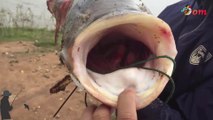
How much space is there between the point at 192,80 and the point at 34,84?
3777mm

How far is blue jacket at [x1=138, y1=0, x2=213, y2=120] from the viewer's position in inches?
75.1

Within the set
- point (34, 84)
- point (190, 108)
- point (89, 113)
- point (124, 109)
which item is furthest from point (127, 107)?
point (34, 84)

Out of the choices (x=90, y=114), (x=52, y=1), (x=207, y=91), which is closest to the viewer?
(x=90, y=114)

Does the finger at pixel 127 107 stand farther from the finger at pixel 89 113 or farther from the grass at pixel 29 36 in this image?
the grass at pixel 29 36

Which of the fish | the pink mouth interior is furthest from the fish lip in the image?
the pink mouth interior

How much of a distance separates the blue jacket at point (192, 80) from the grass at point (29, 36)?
6077 millimetres

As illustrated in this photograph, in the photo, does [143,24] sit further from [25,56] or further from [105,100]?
[25,56]

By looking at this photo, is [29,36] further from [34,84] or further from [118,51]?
[118,51]

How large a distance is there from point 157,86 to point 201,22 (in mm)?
Answer: 883

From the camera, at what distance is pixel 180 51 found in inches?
83.0

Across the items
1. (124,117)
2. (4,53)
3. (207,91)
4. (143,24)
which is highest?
(143,24)

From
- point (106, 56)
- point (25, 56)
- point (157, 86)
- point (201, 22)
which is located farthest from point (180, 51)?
point (25, 56)

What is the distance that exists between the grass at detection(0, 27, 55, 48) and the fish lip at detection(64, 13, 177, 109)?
667 cm

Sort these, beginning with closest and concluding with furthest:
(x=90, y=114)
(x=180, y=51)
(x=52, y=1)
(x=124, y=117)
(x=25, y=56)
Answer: (x=124, y=117)
(x=90, y=114)
(x=180, y=51)
(x=52, y=1)
(x=25, y=56)
